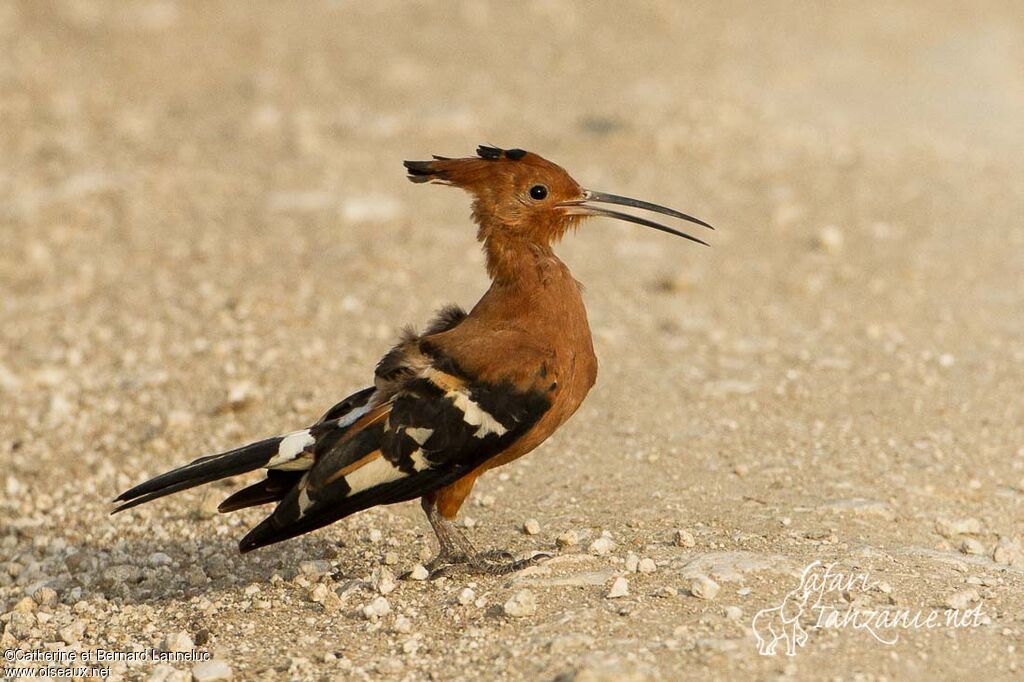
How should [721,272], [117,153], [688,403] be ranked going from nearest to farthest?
1. [688,403]
2. [721,272]
3. [117,153]

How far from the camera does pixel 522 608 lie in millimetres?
4105

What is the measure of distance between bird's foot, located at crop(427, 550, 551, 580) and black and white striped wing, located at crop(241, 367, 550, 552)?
29 centimetres

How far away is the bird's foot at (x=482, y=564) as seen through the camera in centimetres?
445

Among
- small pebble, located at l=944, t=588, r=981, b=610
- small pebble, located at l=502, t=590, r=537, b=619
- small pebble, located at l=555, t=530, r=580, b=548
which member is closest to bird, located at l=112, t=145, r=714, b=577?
small pebble, located at l=555, t=530, r=580, b=548

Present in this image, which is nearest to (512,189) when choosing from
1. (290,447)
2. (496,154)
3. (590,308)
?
(496,154)

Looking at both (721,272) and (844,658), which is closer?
(844,658)

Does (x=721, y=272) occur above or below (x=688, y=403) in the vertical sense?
above

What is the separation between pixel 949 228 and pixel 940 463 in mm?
3479

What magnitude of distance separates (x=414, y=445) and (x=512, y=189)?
1.06 meters

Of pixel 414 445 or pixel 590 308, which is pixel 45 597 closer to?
pixel 414 445

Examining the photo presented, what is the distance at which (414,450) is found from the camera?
4.37 meters

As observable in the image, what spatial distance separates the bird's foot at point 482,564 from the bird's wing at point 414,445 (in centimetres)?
28

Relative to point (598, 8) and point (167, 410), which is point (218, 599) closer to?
point (167, 410)

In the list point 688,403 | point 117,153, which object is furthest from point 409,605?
point 117,153
